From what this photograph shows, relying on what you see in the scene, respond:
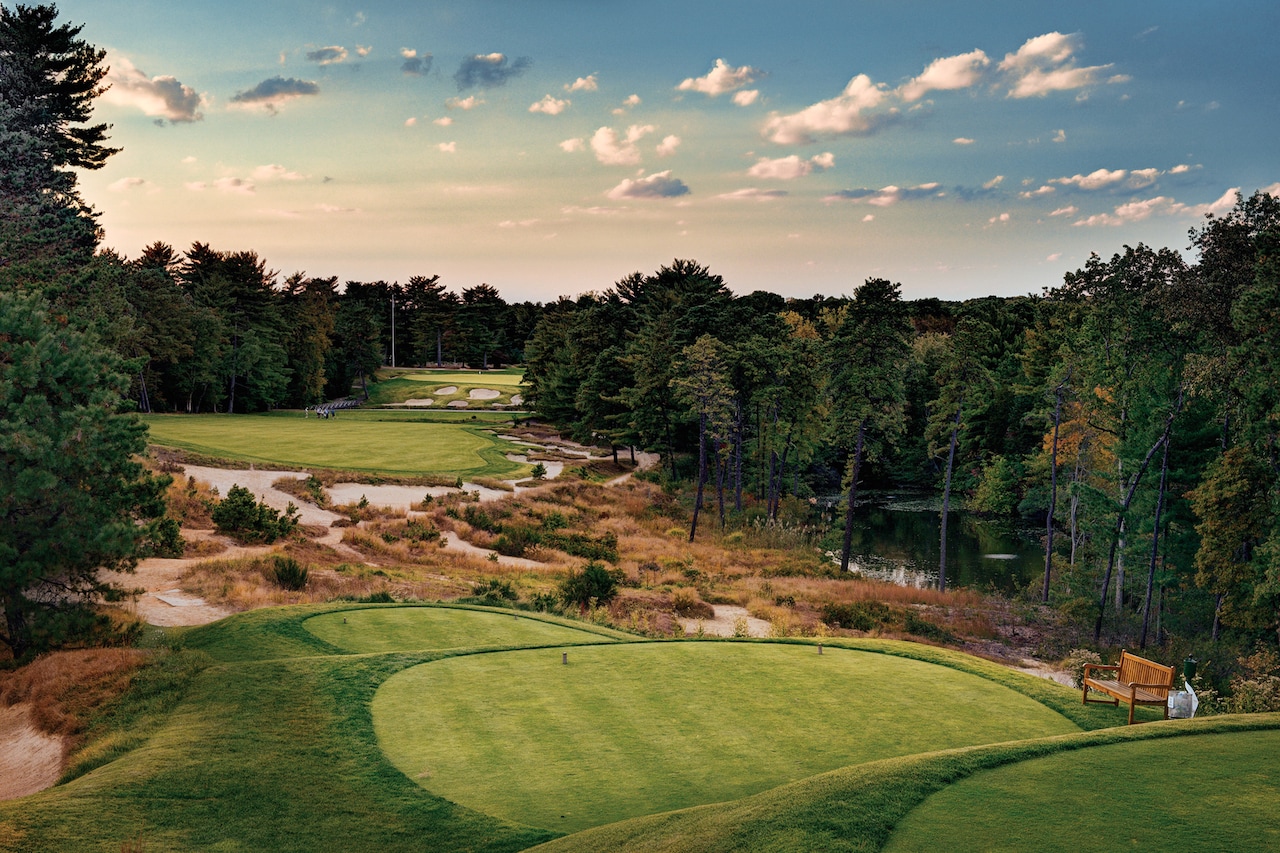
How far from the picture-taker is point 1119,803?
22.4 feet

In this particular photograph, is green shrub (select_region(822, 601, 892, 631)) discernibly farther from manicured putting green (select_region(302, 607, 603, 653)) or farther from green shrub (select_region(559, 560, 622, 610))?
manicured putting green (select_region(302, 607, 603, 653))

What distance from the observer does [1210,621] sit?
32125 mm

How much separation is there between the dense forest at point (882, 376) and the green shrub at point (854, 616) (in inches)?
398

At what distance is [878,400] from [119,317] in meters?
41.1

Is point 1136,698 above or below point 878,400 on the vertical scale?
below

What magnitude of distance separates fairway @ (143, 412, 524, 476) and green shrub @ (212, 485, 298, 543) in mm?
13506

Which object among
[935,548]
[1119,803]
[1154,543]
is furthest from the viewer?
[935,548]

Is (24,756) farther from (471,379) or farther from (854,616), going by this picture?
(471,379)

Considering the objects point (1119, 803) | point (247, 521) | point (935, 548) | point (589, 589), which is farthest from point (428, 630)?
point (935, 548)

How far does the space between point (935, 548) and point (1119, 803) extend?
4274cm

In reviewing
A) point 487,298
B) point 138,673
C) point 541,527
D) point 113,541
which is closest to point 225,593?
point 113,541

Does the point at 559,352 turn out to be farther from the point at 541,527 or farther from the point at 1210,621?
the point at 1210,621

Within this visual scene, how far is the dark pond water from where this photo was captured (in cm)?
4059

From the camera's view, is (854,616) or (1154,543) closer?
(854,616)
